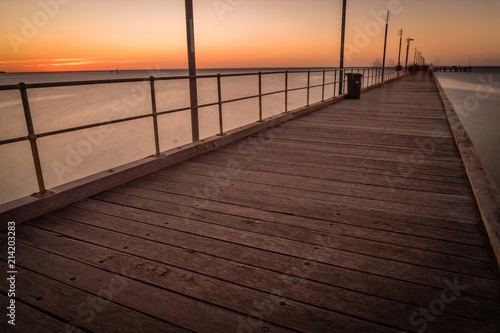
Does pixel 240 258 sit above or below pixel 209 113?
above

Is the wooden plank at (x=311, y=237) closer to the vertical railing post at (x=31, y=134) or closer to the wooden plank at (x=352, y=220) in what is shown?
the wooden plank at (x=352, y=220)

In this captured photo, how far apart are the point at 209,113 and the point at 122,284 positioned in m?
49.5

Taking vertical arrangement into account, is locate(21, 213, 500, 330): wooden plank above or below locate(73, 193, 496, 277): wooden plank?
below

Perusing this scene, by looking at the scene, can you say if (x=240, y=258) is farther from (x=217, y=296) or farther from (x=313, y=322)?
(x=313, y=322)

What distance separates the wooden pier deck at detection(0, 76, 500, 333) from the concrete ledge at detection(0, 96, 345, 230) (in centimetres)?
9

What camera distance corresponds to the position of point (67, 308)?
5.51ft

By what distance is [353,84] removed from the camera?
11.9 metres

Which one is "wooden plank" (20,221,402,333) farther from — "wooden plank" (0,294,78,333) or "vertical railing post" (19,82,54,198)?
"vertical railing post" (19,82,54,198)

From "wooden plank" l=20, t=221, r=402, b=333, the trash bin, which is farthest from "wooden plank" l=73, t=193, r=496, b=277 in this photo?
the trash bin

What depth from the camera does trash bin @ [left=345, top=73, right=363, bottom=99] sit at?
11719mm

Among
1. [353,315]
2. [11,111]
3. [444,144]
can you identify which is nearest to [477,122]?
[444,144]

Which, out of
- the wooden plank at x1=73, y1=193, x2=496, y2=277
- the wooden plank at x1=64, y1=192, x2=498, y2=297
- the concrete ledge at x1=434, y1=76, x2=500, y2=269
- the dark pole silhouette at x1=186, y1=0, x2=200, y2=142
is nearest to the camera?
the wooden plank at x1=64, y1=192, x2=498, y2=297

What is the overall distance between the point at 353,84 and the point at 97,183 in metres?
10.7

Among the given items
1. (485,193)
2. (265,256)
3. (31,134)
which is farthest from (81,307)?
(485,193)
